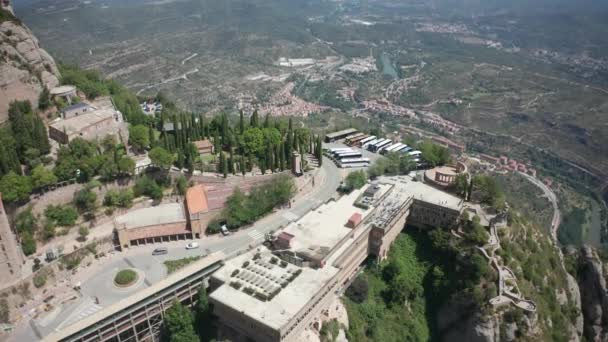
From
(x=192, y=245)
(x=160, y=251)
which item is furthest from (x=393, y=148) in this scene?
(x=160, y=251)

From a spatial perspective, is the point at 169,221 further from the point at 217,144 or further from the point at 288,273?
the point at 288,273

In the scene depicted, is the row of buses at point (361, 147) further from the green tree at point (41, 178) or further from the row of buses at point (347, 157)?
the green tree at point (41, 178)

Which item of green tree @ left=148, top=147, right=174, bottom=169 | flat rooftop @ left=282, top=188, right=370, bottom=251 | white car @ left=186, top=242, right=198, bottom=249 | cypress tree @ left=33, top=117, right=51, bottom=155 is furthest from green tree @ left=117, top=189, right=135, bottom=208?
flat rooftop @ left=282, top=188, right=370, bottom=251

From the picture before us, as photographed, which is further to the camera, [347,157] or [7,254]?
[347,157]

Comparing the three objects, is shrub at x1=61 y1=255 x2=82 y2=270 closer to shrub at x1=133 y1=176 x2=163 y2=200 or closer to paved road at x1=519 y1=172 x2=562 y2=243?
shrub at x1=133 y1=176 x2=163 y2=200

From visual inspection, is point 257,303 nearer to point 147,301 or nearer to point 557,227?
point 147,301
